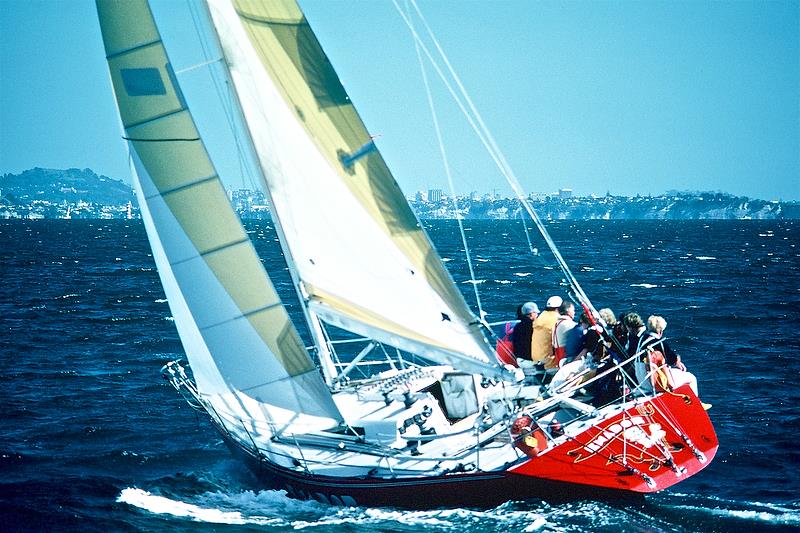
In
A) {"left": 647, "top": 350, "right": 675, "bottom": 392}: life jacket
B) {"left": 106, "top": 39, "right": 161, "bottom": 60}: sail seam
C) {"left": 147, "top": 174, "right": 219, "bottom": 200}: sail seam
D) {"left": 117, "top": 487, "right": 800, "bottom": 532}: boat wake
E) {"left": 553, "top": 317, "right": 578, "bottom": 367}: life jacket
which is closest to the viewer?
{"left": 117, "top": 487, "right": 800, "bottom": 532}: boat wake

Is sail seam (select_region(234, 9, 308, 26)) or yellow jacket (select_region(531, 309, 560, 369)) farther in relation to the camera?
yellow jacket (select_region(531, 309, 560, 369))

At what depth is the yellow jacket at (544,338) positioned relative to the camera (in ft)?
45.2

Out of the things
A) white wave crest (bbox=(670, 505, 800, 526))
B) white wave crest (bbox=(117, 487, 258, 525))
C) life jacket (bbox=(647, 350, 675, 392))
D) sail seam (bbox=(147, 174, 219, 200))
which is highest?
sail seam (bbox=(147, 174, 219, 200))

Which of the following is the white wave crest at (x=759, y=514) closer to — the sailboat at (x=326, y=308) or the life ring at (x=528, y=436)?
the sailboat at (x=326, y=308)

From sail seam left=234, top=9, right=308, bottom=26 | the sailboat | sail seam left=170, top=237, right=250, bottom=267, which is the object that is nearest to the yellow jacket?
the sailboat

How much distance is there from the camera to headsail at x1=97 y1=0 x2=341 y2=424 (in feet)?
40.8

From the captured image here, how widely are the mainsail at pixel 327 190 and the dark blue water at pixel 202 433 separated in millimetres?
2932

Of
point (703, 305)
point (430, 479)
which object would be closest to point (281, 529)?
point (430, 479)

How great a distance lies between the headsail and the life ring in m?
2.61

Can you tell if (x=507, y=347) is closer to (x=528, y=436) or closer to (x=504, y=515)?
(x=528, y=436)

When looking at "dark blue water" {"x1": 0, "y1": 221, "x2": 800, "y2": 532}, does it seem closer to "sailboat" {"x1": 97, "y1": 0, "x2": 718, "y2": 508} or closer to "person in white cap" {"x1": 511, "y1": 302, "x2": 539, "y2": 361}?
"sailboat" {"x1": 97, "y1": 0, "x2": 718, "y2": 508}

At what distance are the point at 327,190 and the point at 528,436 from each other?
426cm

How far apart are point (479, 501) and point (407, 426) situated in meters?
1.57

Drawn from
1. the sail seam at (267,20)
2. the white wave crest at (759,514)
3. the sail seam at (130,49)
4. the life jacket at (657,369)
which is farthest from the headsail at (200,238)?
the white wave crest at (759,514)
